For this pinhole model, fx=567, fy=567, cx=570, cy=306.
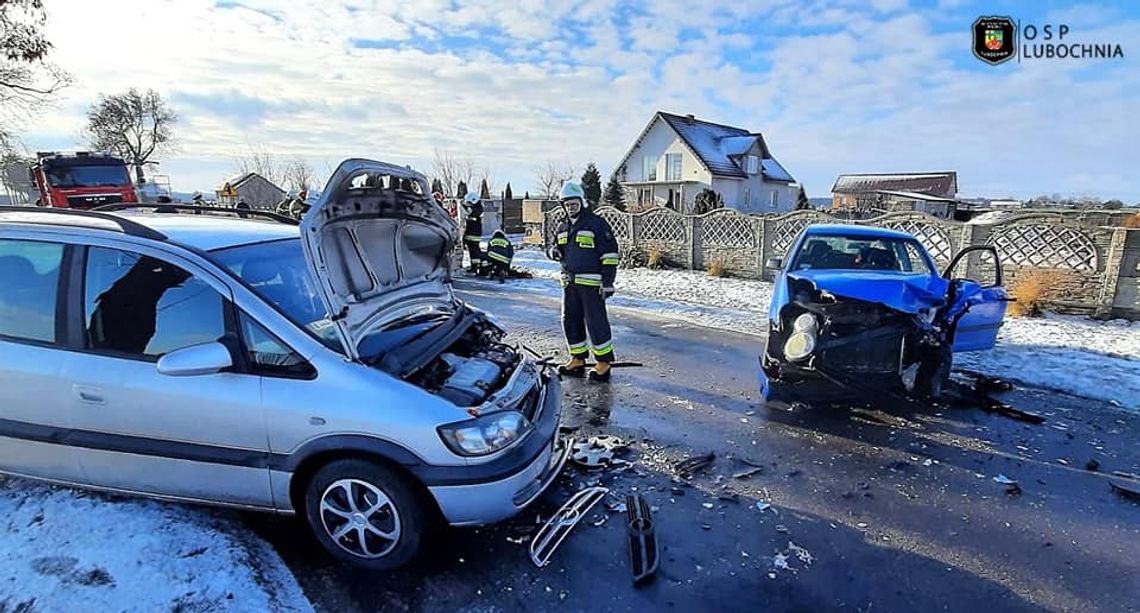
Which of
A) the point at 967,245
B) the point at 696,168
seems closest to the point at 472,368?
the point at 967,245

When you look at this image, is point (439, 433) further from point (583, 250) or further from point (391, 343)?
point (583, 250)

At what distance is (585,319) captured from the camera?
19.5 ft

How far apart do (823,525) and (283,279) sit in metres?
3.34

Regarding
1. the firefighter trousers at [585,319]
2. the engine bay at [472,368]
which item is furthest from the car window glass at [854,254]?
the engine bay at [472,368]

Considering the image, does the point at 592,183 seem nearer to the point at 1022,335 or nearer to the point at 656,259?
the point at 656,259

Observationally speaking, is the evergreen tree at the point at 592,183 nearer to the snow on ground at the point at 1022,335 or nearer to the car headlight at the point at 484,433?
the snow on ground at the point at 1022,335

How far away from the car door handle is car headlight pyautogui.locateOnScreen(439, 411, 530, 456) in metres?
1.64

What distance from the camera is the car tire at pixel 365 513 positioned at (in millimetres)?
2611

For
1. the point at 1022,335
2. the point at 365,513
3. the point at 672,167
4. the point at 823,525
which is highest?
the point at 672,167

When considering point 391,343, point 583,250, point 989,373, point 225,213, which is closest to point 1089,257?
point 989,373

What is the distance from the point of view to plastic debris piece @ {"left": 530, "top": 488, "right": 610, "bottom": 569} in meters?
2.92

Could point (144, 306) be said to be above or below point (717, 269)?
above

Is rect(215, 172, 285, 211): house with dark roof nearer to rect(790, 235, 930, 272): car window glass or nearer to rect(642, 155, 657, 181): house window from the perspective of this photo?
rect(642, 155, 657, 181): house window

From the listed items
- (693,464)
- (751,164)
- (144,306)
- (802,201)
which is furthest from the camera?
(802,201)
